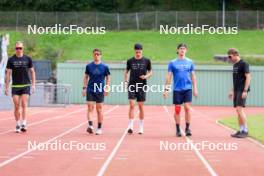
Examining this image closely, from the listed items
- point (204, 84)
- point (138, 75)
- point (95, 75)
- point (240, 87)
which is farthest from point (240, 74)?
point (204, 84)

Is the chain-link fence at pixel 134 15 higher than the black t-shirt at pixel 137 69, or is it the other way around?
the chain-link fence at pixel 134 15

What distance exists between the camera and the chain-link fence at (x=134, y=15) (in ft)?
201

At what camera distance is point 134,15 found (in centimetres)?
6266

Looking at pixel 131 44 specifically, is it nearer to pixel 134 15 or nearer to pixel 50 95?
pixel 134 15

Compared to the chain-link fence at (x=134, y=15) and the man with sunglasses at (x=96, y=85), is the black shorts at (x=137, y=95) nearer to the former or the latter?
the man with sunglasses at (x=96, y=85)

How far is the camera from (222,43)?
57.1m

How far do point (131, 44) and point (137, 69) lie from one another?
4037 centimetres

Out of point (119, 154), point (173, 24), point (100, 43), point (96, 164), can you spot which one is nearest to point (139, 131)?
point (119, 154)

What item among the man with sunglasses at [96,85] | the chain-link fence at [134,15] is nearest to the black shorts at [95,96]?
the man with sunglasses at [96,85]

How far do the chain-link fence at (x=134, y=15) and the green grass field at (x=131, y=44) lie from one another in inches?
65.3

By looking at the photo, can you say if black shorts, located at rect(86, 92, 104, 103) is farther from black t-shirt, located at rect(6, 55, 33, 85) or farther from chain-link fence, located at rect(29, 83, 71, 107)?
chain-link fence, located at rect(29, 83, 71, 107)

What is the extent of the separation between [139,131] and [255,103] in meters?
25.1

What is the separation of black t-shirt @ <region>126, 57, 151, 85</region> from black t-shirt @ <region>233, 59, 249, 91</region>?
214cm

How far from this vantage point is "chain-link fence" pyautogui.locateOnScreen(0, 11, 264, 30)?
6131 cm
